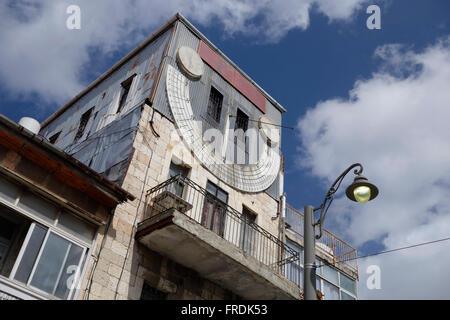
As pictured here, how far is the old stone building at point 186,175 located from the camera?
446 inches

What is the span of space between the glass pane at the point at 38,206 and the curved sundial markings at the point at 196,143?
17.4 ft

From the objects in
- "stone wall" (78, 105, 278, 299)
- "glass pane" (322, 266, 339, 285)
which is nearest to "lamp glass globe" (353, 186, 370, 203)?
"stone wall" (78, 105, 278, 299)

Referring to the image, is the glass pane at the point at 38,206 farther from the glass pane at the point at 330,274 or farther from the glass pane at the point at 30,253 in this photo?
the glass pane at the point at 330,274

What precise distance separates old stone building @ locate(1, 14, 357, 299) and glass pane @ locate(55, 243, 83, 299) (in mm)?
237

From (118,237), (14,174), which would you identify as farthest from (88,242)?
(14,174)

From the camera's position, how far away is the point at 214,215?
1412 cm

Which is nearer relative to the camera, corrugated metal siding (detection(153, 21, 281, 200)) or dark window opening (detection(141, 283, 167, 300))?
dark window opening (detection(141, 283, 167, 300))

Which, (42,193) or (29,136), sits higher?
(29,136)

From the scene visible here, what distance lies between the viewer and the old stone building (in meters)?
11.3

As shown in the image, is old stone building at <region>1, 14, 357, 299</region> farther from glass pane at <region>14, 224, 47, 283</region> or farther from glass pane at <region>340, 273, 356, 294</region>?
glass pane at <region>14, 224, 47, 283</region>

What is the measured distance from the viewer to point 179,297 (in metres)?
11.7

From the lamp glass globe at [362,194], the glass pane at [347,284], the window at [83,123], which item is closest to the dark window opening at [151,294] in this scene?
the lamp glass globe at [362,194]
